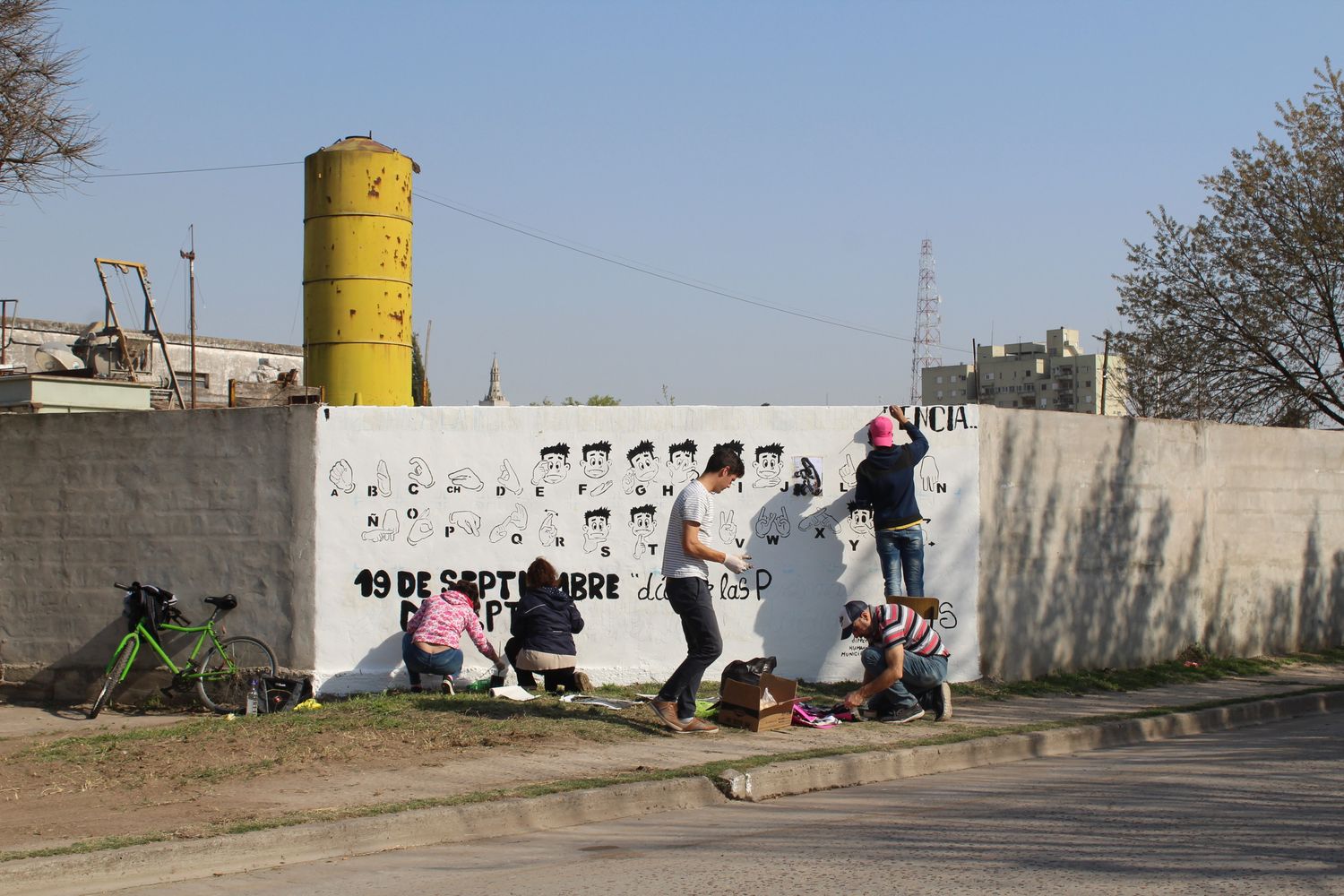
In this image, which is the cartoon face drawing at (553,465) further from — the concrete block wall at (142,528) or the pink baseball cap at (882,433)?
the pink baseball cap at (882,433)

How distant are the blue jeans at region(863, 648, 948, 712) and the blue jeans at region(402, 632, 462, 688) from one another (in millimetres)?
3528

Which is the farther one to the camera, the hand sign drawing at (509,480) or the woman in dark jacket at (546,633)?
the hand sign drawing at (509,480)

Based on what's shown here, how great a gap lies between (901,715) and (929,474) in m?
2.47

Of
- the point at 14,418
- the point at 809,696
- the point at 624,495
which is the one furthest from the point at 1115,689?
the point at 14,418

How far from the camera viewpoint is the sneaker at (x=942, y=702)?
9.93m

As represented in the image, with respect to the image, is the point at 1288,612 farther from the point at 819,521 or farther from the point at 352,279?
the point at 352,279

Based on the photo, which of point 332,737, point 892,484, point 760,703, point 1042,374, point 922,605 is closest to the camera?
point 332,737

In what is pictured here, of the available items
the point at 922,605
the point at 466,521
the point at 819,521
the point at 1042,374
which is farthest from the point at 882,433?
the point at 1042,374

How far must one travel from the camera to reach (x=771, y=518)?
11359mm

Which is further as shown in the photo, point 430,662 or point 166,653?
point 166,653

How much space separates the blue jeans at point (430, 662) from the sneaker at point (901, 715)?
365 centimetres

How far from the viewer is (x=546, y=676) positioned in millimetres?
10641

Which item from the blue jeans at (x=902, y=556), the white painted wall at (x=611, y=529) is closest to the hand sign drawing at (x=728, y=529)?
the white painted wall at (x=611, y=529)

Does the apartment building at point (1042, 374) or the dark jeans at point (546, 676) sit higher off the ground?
the apartment building at point (1042, 374)
